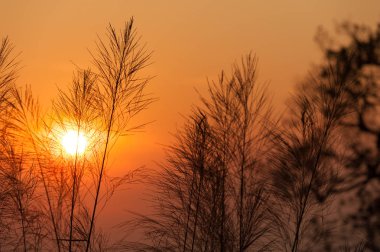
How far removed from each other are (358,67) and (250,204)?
2278 mm

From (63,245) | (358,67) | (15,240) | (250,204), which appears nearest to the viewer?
(250,204)

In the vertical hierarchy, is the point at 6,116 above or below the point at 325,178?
above

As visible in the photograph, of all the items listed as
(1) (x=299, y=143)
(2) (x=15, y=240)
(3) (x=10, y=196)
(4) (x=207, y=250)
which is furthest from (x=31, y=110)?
(1) (x=299, y=143)

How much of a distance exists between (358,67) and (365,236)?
5.51ft

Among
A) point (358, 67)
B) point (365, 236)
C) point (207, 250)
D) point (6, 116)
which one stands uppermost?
point (358, 67)

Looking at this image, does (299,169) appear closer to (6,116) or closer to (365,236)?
(365,236)

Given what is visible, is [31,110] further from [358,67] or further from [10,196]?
[358,67]

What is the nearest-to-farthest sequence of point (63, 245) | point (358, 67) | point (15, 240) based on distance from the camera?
1. point (63, 245)
2. point (15, 240)
3. point (358, 67)

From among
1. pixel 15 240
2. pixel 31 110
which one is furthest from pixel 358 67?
pixel 15 240

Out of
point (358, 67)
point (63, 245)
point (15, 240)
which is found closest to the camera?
point (63, 245)

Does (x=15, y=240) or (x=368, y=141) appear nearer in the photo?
(x=15, y=240)

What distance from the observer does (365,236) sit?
645 centimetres

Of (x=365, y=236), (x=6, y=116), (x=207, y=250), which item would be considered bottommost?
(x=207, y=250)

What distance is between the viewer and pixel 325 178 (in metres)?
5.42
